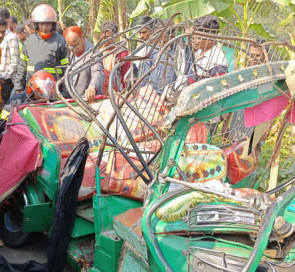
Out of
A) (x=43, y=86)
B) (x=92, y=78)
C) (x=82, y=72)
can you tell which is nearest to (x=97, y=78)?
(x=92, y=78)

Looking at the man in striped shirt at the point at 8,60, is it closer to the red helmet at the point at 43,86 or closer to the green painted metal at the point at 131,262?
the red helmet at the point at 43,86

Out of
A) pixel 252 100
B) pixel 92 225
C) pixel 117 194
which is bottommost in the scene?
pixel 92 225

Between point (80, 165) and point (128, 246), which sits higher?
point (80, 165)

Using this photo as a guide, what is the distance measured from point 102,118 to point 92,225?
47.8 inches

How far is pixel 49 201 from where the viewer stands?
3822 mm

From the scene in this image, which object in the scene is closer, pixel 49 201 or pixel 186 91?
pixel 186 91

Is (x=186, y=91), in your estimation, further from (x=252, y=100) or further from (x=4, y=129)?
(x=4, y=129)

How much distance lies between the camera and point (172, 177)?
2.30m

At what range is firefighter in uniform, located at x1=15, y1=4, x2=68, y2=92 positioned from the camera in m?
5.56

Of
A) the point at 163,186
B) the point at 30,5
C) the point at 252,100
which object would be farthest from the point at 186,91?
the point at 30,5

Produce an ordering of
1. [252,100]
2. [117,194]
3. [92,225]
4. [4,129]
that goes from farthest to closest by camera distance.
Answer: [4,129] → [92,225] → [117,194] → [252,100]

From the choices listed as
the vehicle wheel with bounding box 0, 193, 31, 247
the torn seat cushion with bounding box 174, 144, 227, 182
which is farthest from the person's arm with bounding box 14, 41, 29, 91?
the torn seat cushion with bounding box 174, 144, 227, 182

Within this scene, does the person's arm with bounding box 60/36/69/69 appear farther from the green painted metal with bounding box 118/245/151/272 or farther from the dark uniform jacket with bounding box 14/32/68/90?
the green painted metal with bounding box 118/245/151/272

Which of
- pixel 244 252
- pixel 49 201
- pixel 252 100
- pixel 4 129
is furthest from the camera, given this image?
pixel 4 129
